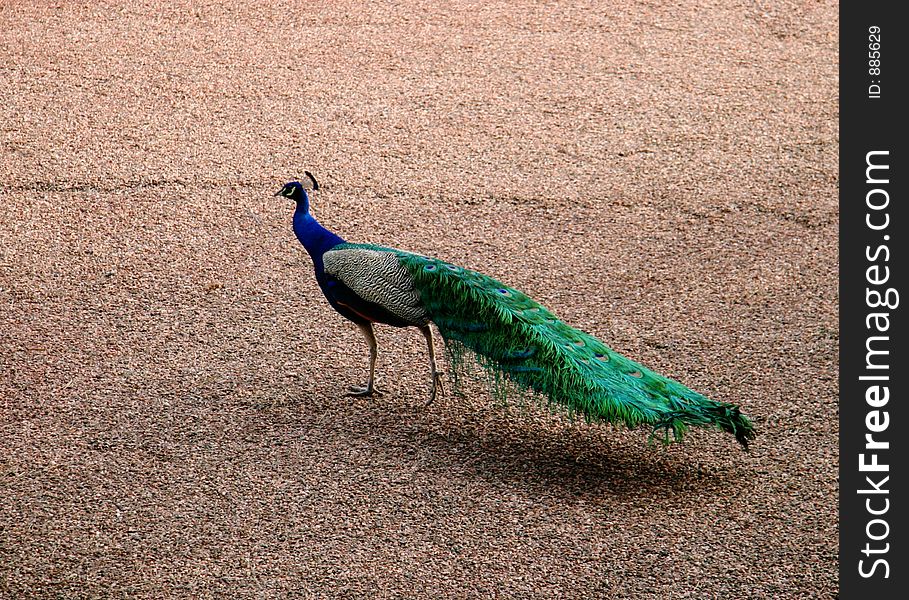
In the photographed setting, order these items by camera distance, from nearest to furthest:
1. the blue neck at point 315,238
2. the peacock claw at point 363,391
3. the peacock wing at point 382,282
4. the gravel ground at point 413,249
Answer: the gravel ground at point 413,249, the peacock wing at point 382,282, the blue neck at point 315,238, the peacock claw at point 363,391

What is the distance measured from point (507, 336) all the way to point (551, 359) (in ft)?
0.39

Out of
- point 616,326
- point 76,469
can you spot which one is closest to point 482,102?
point 616,326

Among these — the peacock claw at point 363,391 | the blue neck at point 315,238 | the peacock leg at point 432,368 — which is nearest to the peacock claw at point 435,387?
the peacock leg at point 432,368

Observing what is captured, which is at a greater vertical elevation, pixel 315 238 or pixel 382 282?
pixel 315 238

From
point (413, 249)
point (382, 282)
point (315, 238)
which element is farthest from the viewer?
point (413, 249)

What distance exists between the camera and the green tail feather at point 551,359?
8.16 feet

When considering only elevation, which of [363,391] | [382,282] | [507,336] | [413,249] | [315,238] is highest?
[413,249]

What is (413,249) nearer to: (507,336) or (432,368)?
(432,368)

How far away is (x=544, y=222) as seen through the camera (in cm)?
385

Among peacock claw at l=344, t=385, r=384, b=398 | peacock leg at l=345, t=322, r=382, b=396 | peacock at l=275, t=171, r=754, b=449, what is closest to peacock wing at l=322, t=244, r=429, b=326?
peacock at l=275, t=171, r=754, b=449

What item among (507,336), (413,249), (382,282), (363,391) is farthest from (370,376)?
(413,249)

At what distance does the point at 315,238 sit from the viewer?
2.82 m

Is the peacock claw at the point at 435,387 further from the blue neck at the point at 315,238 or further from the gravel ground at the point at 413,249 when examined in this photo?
the blue neck at the point at 315,238

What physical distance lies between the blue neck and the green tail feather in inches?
8.4
